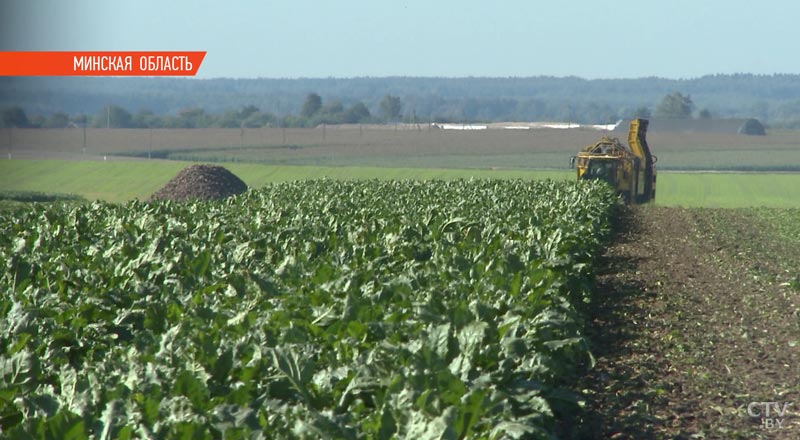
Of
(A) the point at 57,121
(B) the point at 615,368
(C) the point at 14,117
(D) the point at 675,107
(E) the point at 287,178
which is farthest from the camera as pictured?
(D) the point at 675,107

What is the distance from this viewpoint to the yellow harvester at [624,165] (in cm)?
3061

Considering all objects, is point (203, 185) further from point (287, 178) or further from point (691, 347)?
point (691, 347)

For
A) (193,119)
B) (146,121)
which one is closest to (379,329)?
(146,121)

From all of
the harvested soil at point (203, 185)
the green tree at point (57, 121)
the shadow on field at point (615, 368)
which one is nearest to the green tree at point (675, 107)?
the green tree at point (57, 121)

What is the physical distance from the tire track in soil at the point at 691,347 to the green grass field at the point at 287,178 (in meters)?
33.1

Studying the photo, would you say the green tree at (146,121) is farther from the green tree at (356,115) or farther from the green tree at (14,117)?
the green tree at (14,117)

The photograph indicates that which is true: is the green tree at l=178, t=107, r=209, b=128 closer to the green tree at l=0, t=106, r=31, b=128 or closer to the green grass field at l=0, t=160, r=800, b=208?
the green tree at l=0, t=106, r=31, b=128

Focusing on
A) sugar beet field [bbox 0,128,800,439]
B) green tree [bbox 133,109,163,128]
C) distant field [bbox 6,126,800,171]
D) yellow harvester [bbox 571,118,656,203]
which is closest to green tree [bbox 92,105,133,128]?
green tree [bbox 133,109,163,128]

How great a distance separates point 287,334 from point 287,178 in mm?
52778

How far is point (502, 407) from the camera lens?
14.1 feet

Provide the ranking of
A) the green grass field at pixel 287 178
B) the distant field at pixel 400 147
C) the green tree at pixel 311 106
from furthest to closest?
the green tree at pixel 311 106
the distant field at pixel 400 147
the green grass field at pixel 287 178

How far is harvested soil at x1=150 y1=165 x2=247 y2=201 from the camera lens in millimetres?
35062

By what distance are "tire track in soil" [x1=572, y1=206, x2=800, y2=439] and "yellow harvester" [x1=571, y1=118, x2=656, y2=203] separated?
44.2 ft

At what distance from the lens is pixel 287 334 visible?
17.0 ft
